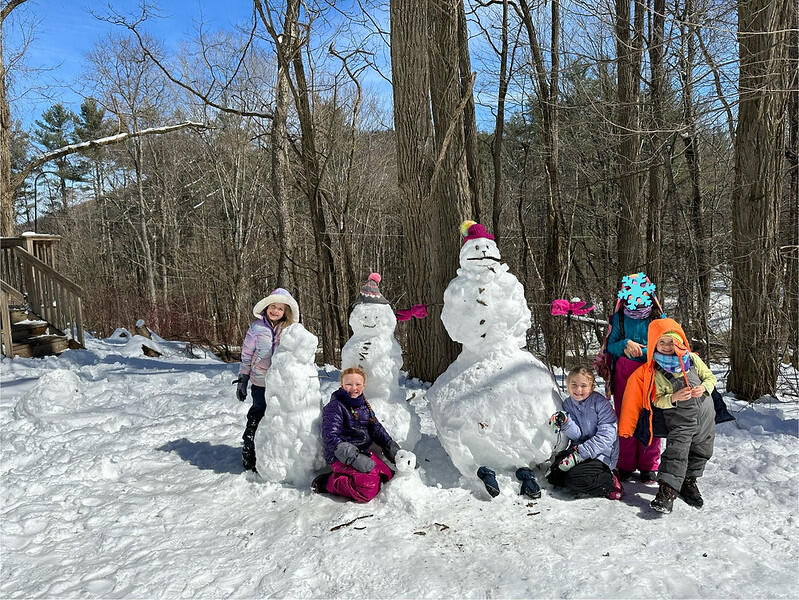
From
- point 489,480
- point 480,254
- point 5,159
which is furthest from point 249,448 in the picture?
point 5,159

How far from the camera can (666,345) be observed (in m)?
3.25

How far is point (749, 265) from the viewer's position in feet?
18.9

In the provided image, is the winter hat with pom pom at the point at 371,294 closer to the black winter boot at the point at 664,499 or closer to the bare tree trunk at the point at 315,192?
the black winter boot at the point at 664,499

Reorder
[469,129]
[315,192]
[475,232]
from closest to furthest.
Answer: [475,232], [469,129], [315,192]

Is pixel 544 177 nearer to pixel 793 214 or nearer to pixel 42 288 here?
pixel 793 214

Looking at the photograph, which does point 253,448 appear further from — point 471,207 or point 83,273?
point 83,273

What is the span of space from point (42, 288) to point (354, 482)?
9912 mm

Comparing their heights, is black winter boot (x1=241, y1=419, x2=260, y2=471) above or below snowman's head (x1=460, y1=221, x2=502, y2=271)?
below

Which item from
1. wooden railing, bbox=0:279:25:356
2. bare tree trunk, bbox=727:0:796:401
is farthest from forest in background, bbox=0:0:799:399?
wooden railing, bbox=0:279:25:356

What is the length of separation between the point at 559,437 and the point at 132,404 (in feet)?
16.0

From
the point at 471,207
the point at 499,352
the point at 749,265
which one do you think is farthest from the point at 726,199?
the point at 499,352

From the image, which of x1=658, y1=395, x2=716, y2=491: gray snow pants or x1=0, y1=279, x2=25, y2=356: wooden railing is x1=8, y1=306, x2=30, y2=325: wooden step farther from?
x1=658, y1=395, x2=716, y2=491: gray snow pants

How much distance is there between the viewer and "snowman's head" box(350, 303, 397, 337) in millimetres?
3926

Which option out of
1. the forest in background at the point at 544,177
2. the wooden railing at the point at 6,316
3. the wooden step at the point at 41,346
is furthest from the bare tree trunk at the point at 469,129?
the wooden step at the point at 41,346
